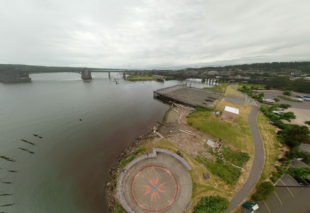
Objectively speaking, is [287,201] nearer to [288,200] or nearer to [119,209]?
[288,200]

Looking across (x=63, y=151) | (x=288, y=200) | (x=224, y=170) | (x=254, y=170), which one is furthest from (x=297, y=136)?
(x=63, y=151)

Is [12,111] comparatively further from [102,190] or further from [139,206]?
[139,206]

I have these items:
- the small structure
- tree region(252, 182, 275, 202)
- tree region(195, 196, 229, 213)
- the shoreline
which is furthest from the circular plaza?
the small structure

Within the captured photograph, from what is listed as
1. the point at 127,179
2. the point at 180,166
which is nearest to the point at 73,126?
the point at 127,179

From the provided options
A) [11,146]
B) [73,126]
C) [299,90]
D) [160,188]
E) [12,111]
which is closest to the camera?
[160,188]

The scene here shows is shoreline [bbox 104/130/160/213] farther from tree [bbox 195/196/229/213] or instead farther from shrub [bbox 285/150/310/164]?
shrub [bbox 285/150/310/164]

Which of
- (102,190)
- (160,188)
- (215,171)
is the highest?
(215,171)
